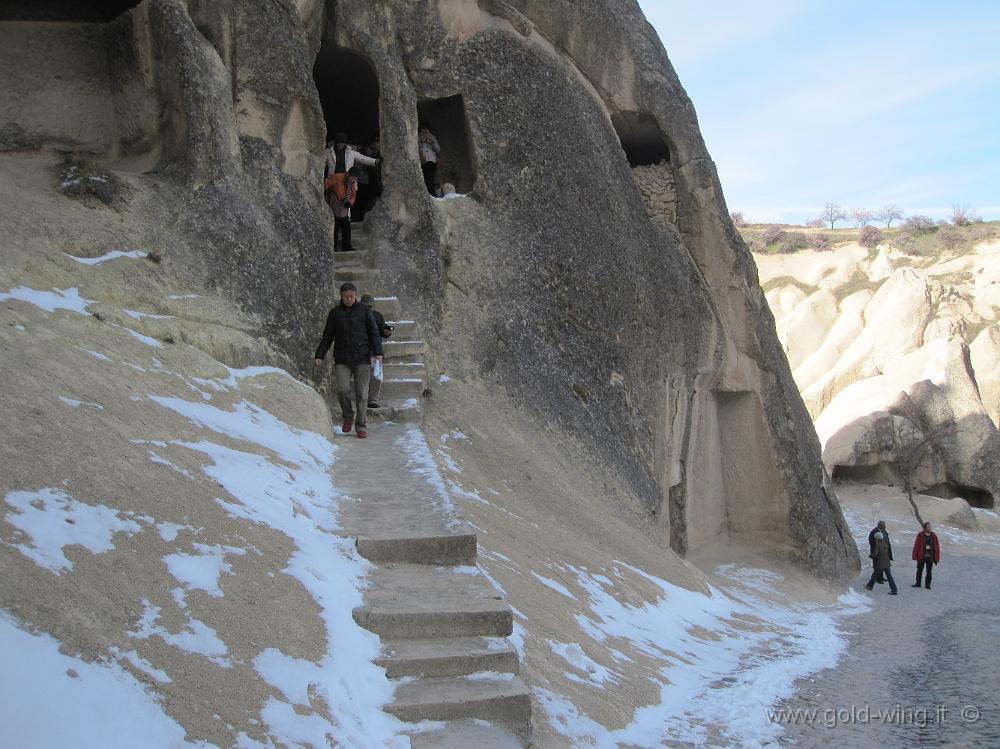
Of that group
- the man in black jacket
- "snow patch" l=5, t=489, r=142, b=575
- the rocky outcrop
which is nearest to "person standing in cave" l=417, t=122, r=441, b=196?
the rocky outcrop

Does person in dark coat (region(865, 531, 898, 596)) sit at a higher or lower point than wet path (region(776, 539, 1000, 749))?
lower

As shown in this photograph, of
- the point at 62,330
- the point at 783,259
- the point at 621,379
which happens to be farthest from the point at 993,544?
the point at 783,259

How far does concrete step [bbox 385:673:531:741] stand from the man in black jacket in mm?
4387

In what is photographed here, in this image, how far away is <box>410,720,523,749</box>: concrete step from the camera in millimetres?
3757

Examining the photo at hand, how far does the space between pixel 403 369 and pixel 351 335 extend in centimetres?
122

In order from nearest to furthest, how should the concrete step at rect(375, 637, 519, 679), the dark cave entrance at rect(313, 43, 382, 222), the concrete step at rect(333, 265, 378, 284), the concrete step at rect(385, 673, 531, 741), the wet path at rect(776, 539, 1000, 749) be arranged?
the concrete step at rect(385, 673, 531, 741) < the concrete step at rect(375, 637, 519, 679) < the wet path at rect(776, 539, 1000, 749) < the concrete step at rect(333, 265, 378, 284) < the dark cave entrance at rect(313, 43, 382, 222)

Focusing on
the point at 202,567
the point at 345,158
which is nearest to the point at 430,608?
the point at 202,567

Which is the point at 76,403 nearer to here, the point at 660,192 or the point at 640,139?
the point at 660,192

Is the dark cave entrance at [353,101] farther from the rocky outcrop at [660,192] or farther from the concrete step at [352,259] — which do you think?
the rocky outcrop at [660,192]

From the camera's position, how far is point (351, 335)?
8.30m

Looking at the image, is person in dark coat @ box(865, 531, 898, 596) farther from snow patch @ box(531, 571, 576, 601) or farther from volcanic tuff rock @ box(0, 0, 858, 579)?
snow patch @ box(531, 571, 576, 601)

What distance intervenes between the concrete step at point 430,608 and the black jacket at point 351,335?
141 inches

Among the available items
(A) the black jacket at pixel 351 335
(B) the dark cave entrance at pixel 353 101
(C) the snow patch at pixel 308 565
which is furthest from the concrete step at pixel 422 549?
(B) the dark cave entrance at pixel 353 101

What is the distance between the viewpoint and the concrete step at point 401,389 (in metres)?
9.08
